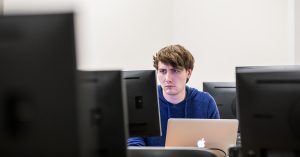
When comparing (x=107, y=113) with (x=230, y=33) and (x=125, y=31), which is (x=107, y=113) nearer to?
(x=125, y=31)

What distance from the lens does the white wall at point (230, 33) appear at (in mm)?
4406

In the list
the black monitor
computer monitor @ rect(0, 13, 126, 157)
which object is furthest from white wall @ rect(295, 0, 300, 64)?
computer monitor @ rect(0, 13, 126, 157)

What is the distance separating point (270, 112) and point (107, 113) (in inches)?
18.9

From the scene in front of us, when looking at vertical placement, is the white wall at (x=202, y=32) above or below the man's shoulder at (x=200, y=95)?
above

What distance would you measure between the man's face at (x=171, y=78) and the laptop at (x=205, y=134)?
30.7 inches

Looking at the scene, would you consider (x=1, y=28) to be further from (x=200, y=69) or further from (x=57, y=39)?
(x=200, y=69)

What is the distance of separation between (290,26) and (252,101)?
129 inches

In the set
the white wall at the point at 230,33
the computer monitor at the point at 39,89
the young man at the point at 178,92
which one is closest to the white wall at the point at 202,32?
the white wall at the point at 230,33

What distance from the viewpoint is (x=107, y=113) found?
130 centimetres

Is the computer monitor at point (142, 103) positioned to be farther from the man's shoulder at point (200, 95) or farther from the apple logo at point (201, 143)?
the man's shoulder at point (200, 95)

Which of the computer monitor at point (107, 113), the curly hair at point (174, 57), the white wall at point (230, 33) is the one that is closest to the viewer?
the computer monitor at point (107, 113)

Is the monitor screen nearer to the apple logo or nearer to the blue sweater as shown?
the apple logo

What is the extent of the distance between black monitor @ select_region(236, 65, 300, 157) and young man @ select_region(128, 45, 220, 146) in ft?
4.28

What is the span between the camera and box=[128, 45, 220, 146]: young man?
103 inches
